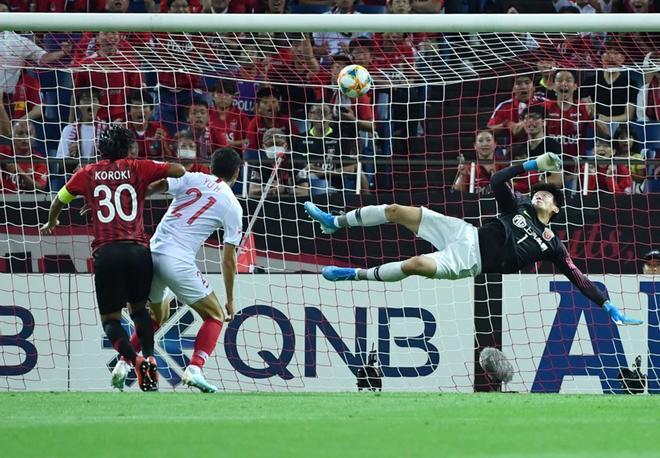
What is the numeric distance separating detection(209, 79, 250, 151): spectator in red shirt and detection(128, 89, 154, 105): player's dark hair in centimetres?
75

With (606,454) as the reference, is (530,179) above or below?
above

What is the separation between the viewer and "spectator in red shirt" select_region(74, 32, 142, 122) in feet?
43.0

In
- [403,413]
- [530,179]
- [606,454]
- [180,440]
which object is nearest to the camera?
[606,454]

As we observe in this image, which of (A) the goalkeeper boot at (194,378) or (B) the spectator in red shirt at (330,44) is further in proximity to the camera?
(B) the spectator in red shirt at (330,44)

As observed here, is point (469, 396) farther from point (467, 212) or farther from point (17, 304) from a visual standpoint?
point (17, 304)

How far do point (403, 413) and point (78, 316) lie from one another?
518 cm

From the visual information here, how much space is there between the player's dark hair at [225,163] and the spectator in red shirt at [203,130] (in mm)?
3764

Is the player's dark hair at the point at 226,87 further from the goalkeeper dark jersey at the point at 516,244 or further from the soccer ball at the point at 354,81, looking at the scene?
the goalkeeper dark jersey at the point at 516,244

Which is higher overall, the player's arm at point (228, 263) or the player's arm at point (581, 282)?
the player's arm at point (228, 263)

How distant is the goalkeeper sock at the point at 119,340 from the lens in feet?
32.4

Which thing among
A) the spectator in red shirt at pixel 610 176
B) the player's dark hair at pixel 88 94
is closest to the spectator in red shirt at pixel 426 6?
the spectator in red shirt at pixel 610 176

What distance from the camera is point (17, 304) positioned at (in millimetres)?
12641

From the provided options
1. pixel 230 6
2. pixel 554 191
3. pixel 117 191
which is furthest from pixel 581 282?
pixel 230 6

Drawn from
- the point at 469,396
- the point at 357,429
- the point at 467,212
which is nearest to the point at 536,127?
the point at 467,212
